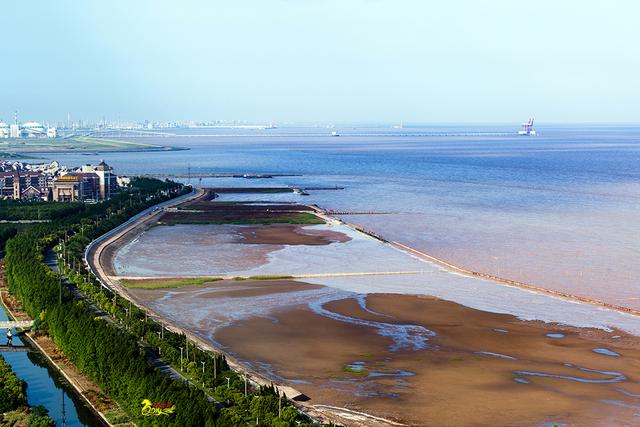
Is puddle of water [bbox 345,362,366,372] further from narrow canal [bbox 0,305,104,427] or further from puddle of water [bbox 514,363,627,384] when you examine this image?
narrow canal [bbox 0,305,104,427]

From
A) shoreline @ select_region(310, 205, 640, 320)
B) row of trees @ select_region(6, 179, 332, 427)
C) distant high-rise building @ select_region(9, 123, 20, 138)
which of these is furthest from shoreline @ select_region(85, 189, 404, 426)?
distant high-rise building @ select_region(9, 123, 20, 138)

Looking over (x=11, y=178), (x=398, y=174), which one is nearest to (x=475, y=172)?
(x=398, y=174)

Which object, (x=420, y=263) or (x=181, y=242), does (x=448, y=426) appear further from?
(x=181, y=242)

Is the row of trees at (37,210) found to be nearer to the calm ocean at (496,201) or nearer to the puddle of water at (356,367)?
the calm ocean at (496,201)

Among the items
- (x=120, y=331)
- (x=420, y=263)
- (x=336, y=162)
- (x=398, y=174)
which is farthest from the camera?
(x=336, y=162)

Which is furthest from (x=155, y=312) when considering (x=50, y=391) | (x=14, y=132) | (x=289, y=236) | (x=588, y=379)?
(x=14, y=132)

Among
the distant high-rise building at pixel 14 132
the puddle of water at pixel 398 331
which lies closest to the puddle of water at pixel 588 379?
the puddle of water at pixel 398 331
